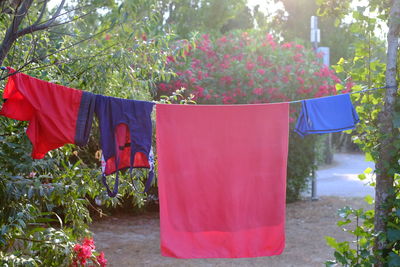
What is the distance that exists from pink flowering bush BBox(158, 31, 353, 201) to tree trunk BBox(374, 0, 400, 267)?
4.17m

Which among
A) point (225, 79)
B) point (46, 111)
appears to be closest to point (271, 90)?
point (225, 79)

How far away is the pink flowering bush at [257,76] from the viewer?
782 centimetres

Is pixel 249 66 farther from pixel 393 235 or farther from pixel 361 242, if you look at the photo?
pixel 393 235

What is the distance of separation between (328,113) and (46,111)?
177 cm

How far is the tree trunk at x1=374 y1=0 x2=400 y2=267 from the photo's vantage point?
11.5 ft

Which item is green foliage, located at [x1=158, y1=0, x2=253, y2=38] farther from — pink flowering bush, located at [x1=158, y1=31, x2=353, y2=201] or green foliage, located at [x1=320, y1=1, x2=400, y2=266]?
green foliage, located at [x1=320, y1=1, x2=400, y2=266]

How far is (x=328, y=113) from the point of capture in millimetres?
3578

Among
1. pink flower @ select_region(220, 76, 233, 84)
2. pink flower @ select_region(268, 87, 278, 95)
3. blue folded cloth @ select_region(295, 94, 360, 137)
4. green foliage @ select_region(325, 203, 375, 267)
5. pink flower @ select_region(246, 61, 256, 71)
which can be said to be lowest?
green foliage @ select_region(325, 203, 375, 267)

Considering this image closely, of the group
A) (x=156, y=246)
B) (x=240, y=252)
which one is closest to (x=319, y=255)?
(x=156, y=246)

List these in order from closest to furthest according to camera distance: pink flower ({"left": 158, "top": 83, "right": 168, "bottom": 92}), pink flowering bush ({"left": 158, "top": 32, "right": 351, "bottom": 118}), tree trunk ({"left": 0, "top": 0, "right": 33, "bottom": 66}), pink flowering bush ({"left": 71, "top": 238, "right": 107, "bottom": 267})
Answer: tree trunk ({"left": 0, "top": 0, "right": 33, "bottom": 66}) < pink flowering bush ({"left": 71, "top": 238, "right": 107, "bottom": 267}) < pink flower ({"left": 158, "top": 83, "right": 168, "bottom": 92}) < pink flowering bush ({"left": 158, "top": 32, "right": 351, "bottom": 118})

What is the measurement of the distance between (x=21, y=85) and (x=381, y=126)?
224 cm

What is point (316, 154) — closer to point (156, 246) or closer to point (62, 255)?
point (156, 246)

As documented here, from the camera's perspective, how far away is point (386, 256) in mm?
3572

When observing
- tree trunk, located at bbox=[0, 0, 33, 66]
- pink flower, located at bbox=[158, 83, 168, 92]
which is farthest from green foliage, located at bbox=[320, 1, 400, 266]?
pink flower, located at bbox=[158, 83, 168, 92]
